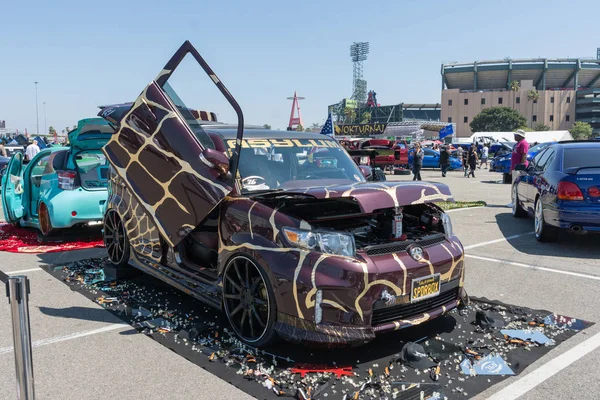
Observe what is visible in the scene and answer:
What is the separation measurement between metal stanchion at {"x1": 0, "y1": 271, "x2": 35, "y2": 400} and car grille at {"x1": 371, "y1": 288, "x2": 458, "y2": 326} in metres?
2.17

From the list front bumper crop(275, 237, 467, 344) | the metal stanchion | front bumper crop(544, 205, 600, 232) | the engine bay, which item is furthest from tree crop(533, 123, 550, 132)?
the metal stanchion

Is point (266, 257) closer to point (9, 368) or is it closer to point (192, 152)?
point (192, 152)

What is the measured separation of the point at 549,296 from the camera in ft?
17.7

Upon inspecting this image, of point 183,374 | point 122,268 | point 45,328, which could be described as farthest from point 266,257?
point 122,268

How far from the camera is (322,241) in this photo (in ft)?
12.1

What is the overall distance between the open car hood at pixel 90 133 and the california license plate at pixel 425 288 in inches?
225

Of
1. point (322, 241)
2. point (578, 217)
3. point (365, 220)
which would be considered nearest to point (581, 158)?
point (578, 217)

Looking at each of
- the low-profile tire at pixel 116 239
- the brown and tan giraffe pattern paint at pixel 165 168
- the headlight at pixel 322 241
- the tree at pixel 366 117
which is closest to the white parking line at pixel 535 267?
the headlight at pixel 322 241

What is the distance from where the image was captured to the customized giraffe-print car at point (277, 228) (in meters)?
3.58

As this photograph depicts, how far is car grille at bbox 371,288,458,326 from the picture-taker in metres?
3.68

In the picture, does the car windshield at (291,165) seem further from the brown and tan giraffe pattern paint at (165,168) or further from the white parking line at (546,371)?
the white parking line at (546,371)

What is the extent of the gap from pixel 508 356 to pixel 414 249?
105cm

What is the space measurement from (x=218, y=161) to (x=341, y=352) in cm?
179

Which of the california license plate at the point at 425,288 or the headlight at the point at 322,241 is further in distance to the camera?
the california license plate at the point at 425,288
